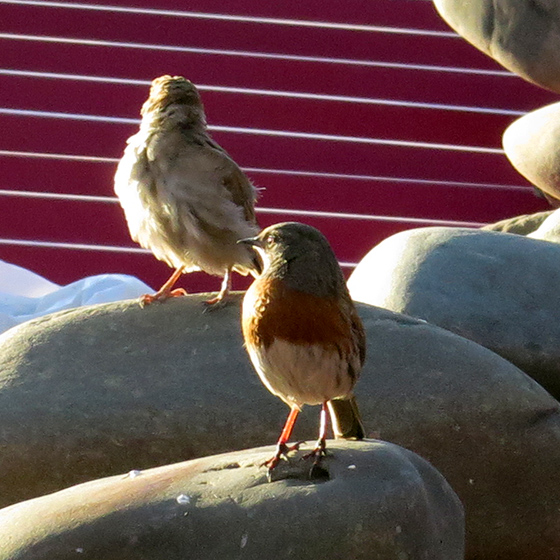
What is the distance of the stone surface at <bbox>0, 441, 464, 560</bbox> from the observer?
313 centimetres

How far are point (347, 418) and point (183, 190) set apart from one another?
120 cm

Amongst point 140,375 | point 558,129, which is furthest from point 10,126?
point 140,375

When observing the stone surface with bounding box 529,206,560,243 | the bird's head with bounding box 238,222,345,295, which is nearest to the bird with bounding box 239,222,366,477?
the bird's head with bounding box 238,222,345,295

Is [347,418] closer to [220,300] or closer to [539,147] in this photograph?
[220,300]

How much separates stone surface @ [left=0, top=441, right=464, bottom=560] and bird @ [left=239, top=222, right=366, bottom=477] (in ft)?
0.43

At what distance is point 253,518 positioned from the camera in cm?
315

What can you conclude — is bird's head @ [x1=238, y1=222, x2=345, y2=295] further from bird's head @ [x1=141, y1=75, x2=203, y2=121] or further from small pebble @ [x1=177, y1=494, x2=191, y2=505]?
bird's head @ [x1=141, y1=75, x2=203, y2=121]

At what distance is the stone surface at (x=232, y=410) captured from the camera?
412 centimetres

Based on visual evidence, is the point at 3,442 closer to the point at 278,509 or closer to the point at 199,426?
the point at 199,426

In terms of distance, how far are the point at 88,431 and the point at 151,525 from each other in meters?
1.02

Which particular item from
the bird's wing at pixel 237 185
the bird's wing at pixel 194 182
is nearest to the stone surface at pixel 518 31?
the bird's wing at pixel 237 185

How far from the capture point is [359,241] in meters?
8.36

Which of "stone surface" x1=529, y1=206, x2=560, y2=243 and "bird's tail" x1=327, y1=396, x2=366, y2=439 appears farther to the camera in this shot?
"stone surface" x1=529, y1=206, x2=560, y2=243

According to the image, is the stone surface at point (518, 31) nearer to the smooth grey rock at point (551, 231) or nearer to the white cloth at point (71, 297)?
the smooth grey rock at point (551, 231)
